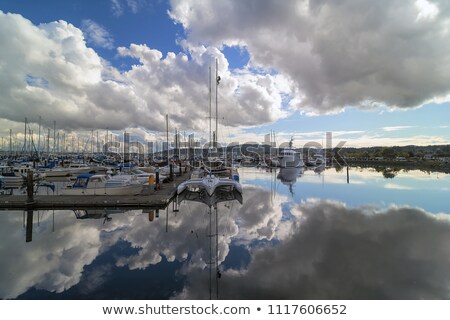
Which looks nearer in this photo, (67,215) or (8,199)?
(67,215)

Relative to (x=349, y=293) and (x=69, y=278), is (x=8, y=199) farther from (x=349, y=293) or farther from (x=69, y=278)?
(x=349, y=293)

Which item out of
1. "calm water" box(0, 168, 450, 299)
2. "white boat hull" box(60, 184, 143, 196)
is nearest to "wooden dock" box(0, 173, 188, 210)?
"calm water" box(0, 168, 450, 299)

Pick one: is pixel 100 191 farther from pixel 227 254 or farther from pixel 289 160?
pixel 289 160

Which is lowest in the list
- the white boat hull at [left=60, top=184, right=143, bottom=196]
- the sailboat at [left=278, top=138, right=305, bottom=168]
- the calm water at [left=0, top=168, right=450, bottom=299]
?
the calm water at [left=0, top=168, right=450, bottom=299]

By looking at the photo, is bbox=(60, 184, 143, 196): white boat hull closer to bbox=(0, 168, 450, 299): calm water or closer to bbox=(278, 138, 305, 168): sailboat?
bbox=(0, 168, 450, 299): calm water

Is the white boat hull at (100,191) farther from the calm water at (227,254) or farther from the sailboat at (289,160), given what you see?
the sailboat at (289,160)

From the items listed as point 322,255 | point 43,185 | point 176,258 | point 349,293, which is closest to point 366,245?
point 322,255

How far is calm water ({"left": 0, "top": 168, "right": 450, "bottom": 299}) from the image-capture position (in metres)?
8.04

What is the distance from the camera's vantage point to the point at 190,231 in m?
14.1

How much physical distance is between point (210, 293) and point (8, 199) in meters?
20.0

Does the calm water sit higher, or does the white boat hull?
the white boat hull

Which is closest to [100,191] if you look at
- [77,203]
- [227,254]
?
[77,203]

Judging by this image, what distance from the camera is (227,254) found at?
10969 millimetres

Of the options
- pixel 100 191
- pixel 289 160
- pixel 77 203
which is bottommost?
pixel 77 203
